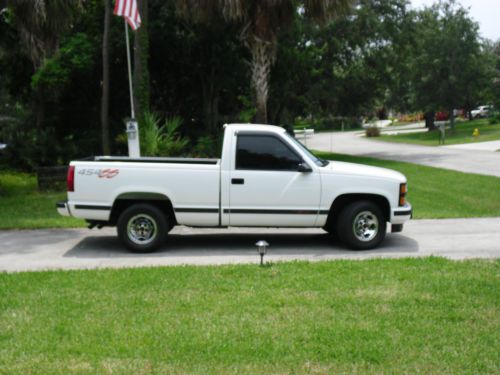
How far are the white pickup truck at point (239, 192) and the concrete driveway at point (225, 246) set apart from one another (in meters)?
0.39

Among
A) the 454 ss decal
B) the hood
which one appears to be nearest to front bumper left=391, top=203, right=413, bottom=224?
the hood

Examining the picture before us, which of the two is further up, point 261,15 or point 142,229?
point 261,15

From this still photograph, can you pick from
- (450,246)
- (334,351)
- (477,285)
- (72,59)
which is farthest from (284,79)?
(334,351)

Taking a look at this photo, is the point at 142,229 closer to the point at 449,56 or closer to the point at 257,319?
Answer: the point at 257,319

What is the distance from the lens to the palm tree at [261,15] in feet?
63.3

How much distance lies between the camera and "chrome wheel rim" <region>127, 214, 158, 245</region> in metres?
9.31

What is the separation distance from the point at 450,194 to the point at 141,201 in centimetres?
966

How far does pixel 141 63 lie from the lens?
18.9 meters

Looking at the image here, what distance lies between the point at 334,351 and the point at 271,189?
437 centimetres

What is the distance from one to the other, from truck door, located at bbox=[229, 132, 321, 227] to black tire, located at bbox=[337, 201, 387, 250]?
17.2 inches

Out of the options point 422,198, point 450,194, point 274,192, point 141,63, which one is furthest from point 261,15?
point 274,192

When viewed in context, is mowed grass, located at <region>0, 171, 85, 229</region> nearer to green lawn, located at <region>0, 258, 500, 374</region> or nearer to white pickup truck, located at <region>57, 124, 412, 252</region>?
white pickup truck, located at <region>57, 124, 412, 252</region>

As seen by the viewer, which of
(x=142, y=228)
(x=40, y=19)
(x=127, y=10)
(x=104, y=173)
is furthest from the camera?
(x=40, y=19)

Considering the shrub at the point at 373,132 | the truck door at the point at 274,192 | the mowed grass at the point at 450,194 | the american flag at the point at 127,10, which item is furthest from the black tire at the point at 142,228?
the shrub at the point at 373,132
